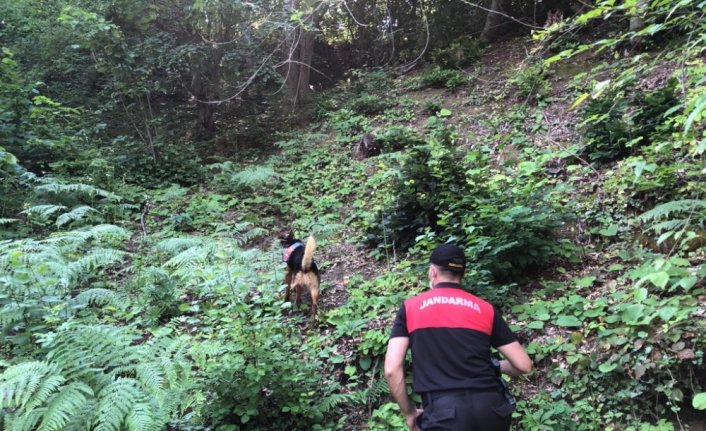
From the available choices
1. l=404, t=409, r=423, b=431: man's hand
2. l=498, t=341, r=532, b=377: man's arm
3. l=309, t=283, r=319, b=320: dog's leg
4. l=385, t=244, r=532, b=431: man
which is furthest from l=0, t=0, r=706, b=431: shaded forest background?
l=404, t=409, r=423, b=431: man's hand

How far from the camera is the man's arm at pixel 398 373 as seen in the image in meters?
2.61

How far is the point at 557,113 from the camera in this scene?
27.8ft

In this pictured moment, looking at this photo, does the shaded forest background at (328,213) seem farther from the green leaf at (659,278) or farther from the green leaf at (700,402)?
the green leaf at (659,278)

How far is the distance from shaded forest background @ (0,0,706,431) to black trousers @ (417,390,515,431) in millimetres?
1215

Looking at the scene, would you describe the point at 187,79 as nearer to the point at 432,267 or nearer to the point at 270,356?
the point at 270,356

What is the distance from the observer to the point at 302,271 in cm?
545

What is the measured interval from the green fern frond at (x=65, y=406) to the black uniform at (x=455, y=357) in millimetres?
2039

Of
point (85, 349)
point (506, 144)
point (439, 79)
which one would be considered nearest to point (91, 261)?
point (85, 349)

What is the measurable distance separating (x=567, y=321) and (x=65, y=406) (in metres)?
4.11

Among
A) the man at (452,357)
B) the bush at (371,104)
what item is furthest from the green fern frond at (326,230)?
the bush at (371,104)

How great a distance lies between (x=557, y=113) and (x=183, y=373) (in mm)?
8222

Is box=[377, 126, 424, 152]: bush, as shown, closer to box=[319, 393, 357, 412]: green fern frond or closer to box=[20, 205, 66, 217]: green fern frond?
box=[319, 393, 357, 412]: green fern frond

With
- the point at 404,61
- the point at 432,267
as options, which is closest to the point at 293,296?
the point at 432,267

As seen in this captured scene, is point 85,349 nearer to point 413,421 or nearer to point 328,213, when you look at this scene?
point 413,421
